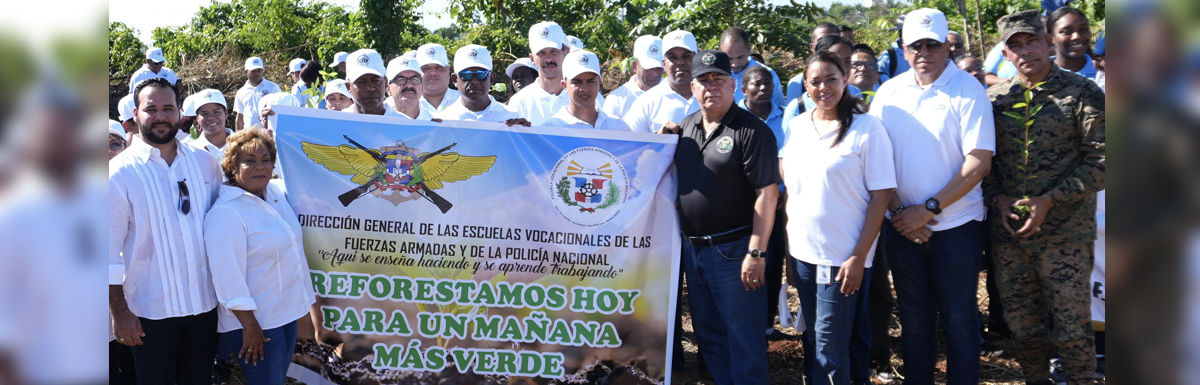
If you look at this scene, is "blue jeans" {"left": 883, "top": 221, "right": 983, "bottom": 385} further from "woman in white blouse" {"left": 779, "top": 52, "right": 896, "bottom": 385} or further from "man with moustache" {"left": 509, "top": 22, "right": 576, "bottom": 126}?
"man with moustache" {"left": 509, "top": 22, "right": 576, "bottom": 126}

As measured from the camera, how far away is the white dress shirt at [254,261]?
389 cm

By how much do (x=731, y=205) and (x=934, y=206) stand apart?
1.04m

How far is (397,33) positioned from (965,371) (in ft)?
57.4

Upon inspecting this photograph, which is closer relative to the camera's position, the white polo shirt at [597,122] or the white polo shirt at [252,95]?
the white polo shirt at [597,122]

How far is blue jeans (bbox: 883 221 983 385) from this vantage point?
4.33 meters

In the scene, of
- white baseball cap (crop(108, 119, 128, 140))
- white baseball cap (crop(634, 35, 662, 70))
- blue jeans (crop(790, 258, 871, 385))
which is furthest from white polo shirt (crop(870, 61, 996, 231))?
white baseball cap (crop(108, 119, 128, 140))

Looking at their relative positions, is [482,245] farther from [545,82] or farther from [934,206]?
[934,206]

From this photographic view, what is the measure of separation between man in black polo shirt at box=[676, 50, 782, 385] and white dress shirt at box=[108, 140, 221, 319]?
98.8 inches

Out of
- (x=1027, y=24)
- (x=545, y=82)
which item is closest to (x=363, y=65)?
(x=545, y=82)

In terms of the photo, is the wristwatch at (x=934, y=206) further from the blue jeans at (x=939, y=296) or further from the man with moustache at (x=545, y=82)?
the man with moustache at (x=545, y=82)

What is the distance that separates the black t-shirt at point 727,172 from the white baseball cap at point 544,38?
2718mm

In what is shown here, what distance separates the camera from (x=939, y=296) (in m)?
4.41

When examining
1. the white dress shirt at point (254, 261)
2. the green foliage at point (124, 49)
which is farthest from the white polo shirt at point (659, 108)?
the green foliage at point (124, 49)

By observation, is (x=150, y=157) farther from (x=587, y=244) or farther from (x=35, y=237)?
(x=35, y=237)
